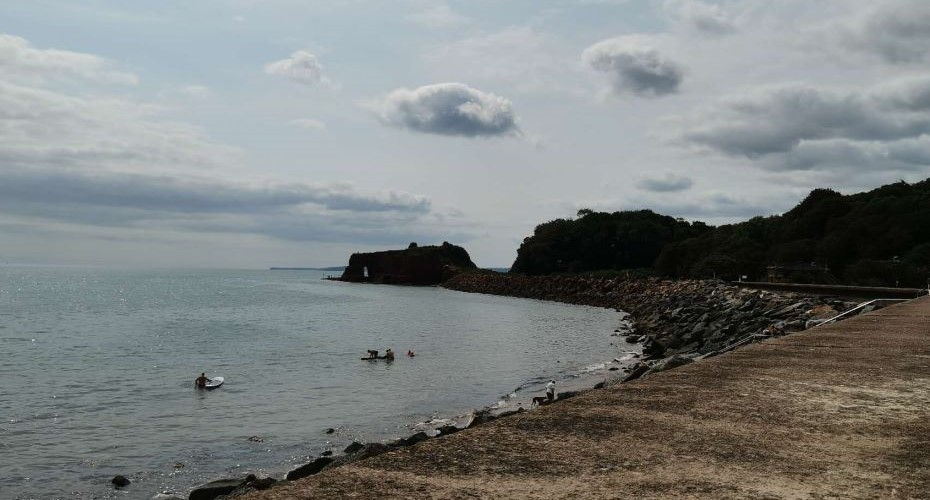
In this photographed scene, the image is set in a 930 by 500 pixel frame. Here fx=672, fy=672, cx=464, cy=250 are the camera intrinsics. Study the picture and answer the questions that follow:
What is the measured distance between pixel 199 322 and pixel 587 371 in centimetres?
3319

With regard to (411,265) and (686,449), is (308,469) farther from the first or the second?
(411,265)

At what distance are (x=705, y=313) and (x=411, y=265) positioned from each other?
12390 cm

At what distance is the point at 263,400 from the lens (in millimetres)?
17234

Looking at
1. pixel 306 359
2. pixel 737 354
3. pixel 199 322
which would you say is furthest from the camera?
pixel 199 322

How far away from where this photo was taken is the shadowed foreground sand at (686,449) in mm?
3229

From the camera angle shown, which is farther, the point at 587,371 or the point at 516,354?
the point at 516,354

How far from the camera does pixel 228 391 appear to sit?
728 inches

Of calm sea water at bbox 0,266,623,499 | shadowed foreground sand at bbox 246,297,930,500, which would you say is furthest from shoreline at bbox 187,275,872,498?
calm sea water at bbox 0,266,623,499

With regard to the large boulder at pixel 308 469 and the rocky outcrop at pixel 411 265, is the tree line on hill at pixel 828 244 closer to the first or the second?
the large boulder at pixel 308 469

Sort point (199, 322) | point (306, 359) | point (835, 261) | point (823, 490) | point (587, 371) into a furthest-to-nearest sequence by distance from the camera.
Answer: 1. point (835, 261)
2. point (199, 322)
3. point (306, 359)
4. point (587, 371)
5. point (823, 490)

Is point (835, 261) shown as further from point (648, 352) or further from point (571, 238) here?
point (571, 238)

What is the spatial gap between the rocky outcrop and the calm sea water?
10756cm

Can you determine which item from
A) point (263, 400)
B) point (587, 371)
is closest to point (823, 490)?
point (263, 400)

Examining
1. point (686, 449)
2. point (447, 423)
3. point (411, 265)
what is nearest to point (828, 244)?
point (447, 423)
